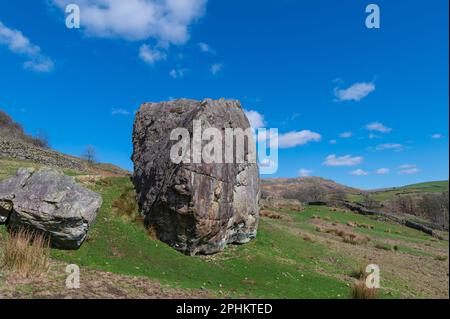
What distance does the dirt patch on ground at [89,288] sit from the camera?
821cm

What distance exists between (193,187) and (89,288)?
628 cm

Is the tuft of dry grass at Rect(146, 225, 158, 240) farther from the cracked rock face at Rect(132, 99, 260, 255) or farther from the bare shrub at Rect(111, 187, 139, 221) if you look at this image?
the bare shrub at Rect(111, 187, 139, 221)

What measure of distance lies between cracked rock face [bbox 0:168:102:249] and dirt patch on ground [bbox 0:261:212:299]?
1.36 metres

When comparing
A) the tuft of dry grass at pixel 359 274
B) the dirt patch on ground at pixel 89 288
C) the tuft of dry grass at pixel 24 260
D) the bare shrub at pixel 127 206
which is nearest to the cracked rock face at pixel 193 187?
the bare shrub at pixel 127 206

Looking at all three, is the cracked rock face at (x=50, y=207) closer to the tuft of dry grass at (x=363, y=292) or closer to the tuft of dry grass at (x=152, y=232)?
the tuft of dry grass at (x=152, y=232)

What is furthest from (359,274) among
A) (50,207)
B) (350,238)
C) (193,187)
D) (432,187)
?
(432,187)

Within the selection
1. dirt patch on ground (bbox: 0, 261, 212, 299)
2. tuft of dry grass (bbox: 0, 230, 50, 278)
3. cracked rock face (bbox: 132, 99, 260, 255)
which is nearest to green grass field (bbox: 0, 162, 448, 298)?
dirt patch on ground (bbox: 0, 261, 212, 299)

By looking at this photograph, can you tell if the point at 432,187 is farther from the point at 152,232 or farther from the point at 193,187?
the point at 152,232

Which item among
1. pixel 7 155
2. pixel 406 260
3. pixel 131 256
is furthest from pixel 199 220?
pixel 7 155

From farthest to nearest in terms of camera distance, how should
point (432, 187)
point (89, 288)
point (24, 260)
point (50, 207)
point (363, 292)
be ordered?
point (432, 187)
point (363, 292)
point (50, 207)
point (24, 260)
point (89, 288)

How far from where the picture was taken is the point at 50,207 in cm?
1173

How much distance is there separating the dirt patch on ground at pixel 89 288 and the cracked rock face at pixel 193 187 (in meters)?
4.16

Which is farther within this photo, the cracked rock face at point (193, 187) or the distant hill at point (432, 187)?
the distant hill at point (432, 187)
